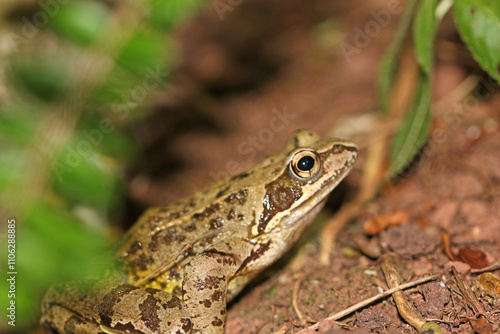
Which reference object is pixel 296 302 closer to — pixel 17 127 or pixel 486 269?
pixel 486 269

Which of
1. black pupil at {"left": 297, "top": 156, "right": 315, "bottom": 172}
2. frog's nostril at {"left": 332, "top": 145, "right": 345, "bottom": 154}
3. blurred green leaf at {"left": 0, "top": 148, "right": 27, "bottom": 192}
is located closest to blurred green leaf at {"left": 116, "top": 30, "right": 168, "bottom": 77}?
blurred green leaf at {"left": 0, "top": 148, "right": 27, "bottom": 192}

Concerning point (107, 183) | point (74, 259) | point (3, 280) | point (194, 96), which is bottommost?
point (74, 259)

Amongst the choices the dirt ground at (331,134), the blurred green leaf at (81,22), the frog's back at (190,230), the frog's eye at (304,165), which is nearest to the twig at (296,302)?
the dirt ground at (331,134)

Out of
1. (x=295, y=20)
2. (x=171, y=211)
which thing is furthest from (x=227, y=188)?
(x=295, y=20)

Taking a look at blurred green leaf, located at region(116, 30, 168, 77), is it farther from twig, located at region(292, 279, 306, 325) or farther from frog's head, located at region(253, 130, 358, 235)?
twig, located at region(292, 279, 306, 325)

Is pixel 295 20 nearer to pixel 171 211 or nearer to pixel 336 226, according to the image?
pixel 336 226

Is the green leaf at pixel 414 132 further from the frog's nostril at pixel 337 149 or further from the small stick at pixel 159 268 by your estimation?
the small stick at pixel 159 268
